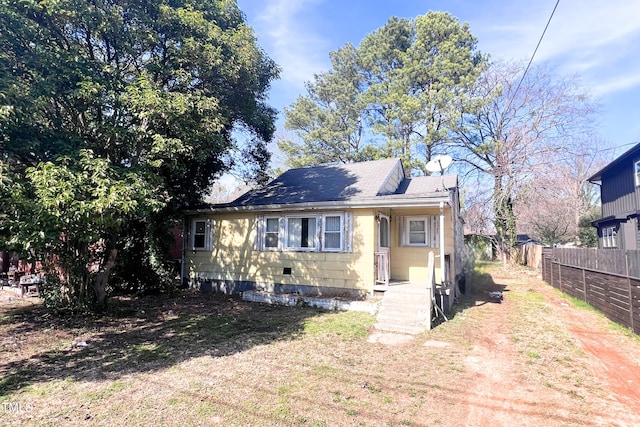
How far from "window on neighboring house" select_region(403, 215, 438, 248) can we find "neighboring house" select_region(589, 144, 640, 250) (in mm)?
9541

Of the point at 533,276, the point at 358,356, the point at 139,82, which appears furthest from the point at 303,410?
the point at 533,276

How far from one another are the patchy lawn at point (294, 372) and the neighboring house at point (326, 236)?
1798mm

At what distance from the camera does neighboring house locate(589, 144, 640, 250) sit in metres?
13.9

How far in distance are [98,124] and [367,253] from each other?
704cm

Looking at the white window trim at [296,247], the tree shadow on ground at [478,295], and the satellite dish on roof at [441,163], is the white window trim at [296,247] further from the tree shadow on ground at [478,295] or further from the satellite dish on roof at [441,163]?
the satellite dish on roof at [441,163]

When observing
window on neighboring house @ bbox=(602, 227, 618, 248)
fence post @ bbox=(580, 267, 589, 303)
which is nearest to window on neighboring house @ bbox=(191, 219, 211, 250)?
fence post @ bbox=(580, 267, 589, 303)

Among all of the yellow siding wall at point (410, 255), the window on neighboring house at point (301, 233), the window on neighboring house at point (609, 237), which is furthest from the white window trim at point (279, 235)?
the window on neighboring house at point (609, 237)

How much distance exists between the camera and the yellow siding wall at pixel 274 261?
927 cm

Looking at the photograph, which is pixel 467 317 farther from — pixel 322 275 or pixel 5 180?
pixel 5 180

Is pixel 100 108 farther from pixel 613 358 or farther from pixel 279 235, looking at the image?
pixel 613 358

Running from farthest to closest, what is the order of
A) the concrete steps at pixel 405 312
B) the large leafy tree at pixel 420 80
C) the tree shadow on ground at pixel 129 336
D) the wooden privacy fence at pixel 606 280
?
the large leafy tree at pixel 420 80, the concrete steps at pixel 405 312, the wooden privacy fence at pixel 606 280, the tree shadow on ground at pixel 129 336

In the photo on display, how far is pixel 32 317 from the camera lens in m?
7.97

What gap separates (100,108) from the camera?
7172mm

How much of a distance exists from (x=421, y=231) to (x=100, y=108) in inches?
353
